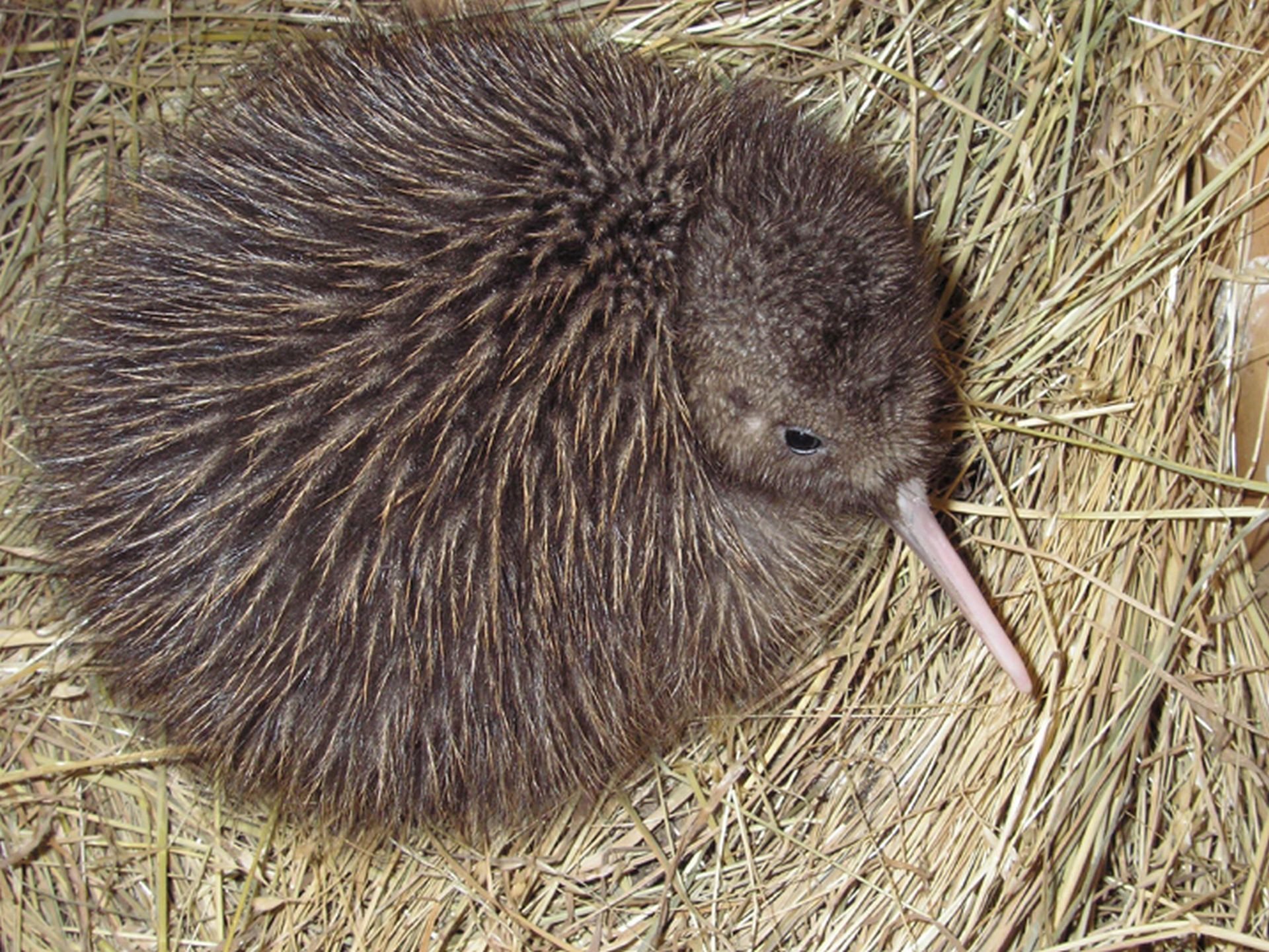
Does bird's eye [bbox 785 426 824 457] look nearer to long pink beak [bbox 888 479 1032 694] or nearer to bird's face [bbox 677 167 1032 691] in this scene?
bird's face [bbox 677 167 1032 691]

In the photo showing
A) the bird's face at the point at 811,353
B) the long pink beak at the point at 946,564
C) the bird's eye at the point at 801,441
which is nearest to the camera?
the bird's face at the point at 811,353

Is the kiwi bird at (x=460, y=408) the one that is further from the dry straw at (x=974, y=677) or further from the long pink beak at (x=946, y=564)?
the dry straw at (x=974, y=677)

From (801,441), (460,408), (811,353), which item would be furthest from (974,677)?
(460,408)

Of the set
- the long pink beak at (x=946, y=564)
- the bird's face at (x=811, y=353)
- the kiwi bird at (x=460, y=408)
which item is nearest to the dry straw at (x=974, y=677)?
the long pink beak at (x=946, y=564)

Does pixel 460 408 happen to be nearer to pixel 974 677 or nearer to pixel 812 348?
pixel 812 348

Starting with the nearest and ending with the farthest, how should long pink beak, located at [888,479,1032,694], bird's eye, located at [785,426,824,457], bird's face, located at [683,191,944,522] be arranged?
bird's face, located at [683,191,944,522], bird's eye, located at [785,426,824,457], long pink beak, located at [888,479,1032,694]

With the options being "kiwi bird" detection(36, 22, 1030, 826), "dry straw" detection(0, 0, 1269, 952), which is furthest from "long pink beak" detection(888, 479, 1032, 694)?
"dry straw" detection(0, 0, 1269, 952)
